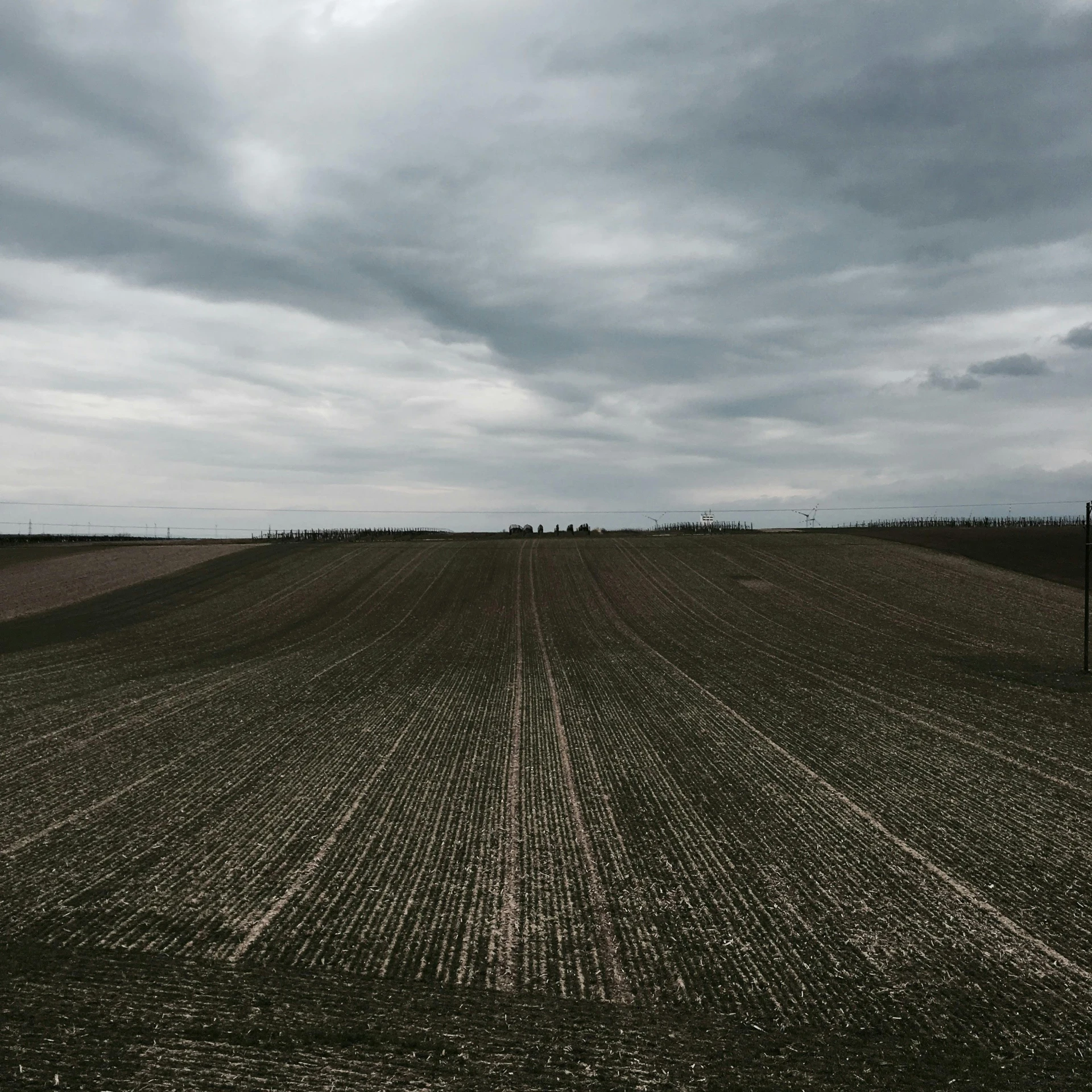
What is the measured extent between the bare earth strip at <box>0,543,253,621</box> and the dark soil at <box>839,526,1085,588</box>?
212ft

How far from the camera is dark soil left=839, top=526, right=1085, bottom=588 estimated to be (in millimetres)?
57875

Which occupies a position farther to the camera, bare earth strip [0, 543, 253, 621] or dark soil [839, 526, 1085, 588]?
dark soil [839, 526, 1085, 588]

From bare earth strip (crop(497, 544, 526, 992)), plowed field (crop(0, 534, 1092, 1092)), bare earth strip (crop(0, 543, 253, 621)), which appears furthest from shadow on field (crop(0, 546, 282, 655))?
bare earth strip (crop(497, 544, 526, 992))

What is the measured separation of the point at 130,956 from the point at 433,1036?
3882 mm

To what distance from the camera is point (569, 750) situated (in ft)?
59.8

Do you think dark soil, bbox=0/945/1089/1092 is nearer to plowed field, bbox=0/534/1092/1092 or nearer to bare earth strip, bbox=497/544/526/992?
plowed field, bbox=0/534/1092/1092

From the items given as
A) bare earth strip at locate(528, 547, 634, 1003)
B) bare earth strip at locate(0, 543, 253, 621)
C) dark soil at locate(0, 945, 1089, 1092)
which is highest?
bare earth strip at locate(0, 543, 253, 621)

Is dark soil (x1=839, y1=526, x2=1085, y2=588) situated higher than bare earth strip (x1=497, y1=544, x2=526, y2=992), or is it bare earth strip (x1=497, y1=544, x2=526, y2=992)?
dark soil (x1=839, y1=526, x2=1085, y2=588)

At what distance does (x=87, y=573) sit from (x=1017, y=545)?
76.2 m

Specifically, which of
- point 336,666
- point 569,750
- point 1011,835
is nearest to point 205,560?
point 336,666

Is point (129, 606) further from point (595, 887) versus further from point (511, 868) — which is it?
point (595, 887)

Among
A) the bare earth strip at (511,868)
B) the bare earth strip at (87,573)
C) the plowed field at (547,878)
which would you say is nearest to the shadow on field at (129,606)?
the bare earth strip at (87,573)

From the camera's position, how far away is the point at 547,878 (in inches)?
437

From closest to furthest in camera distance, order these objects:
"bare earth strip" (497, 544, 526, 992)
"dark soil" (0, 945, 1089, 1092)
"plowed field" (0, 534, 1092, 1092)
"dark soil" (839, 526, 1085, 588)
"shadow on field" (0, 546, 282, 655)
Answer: "dark soil" (0, 945, 1089, 1092) < "plowed field" (0, 534, 1092, 1092) < "bare earth strip" (497, 544, 526, 992) < "shadow on field" (0, 546, 282, 655) < "dark soil" (839, 526, 1085, 588)
